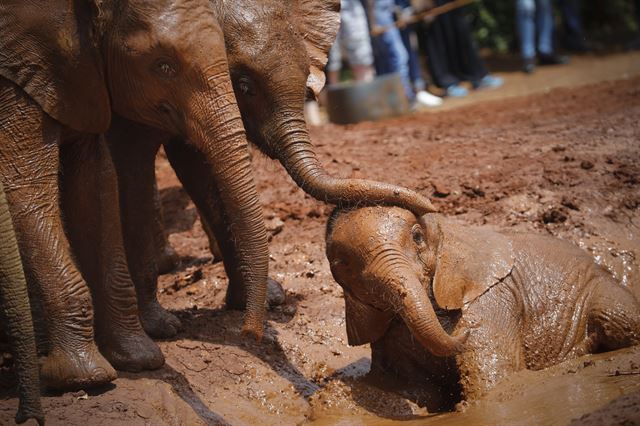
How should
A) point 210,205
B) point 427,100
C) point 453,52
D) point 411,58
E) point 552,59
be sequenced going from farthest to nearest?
point 552,59 → point 453,52 → point 411,58 → point 427,100 → point 210,205

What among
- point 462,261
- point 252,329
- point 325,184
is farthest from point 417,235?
point 252,329

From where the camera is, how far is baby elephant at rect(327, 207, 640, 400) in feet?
18.5

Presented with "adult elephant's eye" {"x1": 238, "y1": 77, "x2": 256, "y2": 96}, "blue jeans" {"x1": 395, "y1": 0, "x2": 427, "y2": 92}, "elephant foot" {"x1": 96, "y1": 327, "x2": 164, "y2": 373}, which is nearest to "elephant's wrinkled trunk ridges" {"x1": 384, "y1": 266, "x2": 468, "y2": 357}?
"elephant foot" {"x1": 96, "y1": 327, "x2": 164, "y2": 373}

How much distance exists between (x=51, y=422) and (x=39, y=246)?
3.07ft

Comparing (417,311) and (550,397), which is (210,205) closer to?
(417,311)

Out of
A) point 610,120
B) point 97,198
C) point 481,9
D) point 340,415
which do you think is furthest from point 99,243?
point 481,9

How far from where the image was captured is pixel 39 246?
5.75 m

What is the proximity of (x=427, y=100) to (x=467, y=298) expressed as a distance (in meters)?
9.23

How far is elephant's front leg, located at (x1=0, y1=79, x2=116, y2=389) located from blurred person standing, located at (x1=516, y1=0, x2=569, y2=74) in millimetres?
12027

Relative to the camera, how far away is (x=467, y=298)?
6.10m

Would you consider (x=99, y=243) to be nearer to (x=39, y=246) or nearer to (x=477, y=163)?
(x=39, y=246)

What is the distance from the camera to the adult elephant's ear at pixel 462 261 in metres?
5.95

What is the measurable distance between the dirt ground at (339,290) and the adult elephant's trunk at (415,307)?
1.52 feet

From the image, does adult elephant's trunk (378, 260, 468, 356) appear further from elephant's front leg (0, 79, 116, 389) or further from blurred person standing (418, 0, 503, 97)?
blurred person standing (418, 0, 503, 97)
